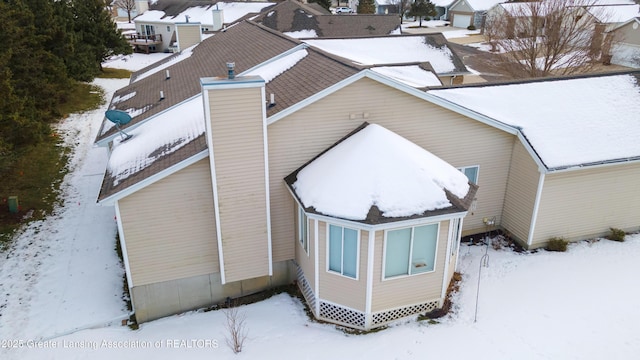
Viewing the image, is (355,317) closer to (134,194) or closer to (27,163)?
(134,194)

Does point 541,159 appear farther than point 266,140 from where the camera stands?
Yes

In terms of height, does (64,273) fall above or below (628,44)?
below

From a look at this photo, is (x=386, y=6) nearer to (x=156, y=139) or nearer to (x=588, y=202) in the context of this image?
(x=588, y=202)

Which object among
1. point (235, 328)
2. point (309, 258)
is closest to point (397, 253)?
point (309, 258)

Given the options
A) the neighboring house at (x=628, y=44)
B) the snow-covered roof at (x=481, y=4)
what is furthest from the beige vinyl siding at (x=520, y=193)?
the snow-covered roof at (x=481, y=4)

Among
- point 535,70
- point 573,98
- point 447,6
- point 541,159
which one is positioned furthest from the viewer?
point 447,6

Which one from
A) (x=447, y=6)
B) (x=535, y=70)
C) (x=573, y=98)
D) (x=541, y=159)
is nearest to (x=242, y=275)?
(x=541, y=159)

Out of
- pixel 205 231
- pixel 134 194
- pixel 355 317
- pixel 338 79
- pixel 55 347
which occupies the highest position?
pixel 338 79
